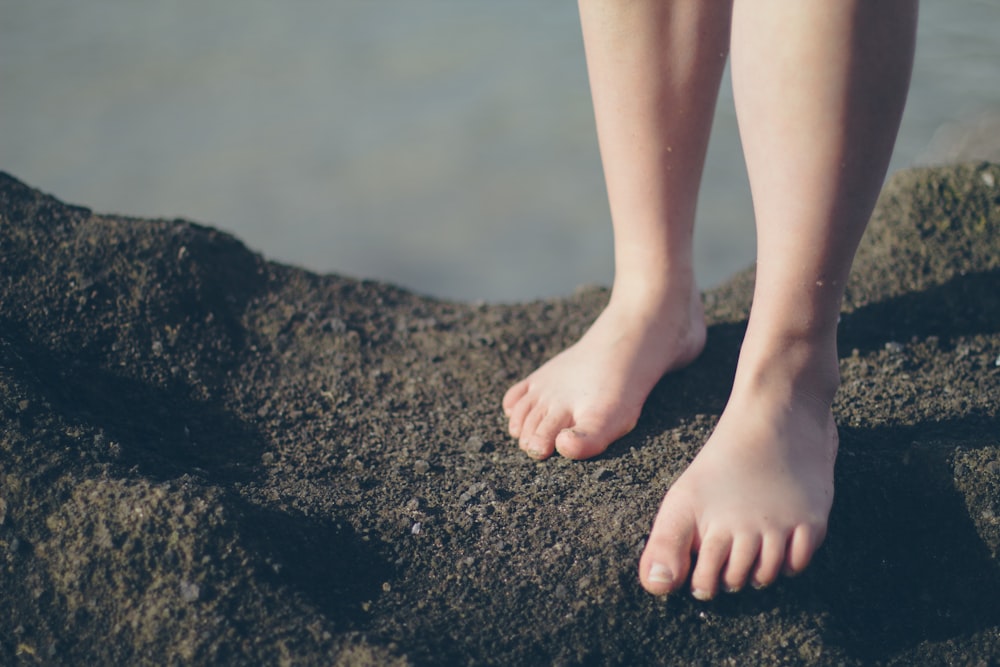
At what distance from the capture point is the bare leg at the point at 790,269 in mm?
1131

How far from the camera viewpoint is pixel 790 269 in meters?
1.24

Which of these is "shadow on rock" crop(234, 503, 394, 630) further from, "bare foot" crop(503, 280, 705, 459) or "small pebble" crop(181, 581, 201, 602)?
"bare foot" crop(503, 280, 705, 459)

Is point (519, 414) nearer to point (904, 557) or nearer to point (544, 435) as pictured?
point (544, 435)

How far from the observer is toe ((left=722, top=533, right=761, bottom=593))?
3.94ft

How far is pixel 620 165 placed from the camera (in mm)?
1569

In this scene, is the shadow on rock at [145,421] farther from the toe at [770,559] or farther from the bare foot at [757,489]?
the toe at [770,559]

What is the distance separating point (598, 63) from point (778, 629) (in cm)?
98

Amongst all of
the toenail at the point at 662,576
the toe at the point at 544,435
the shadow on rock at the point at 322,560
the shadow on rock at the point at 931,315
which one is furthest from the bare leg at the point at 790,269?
the shadow on rock at the point at 931,315

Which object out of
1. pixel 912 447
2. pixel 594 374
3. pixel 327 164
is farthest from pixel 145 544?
pixel 327 164

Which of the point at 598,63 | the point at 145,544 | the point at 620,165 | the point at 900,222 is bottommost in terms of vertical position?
the point at 900,222

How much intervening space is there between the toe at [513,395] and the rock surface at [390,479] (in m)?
0.04

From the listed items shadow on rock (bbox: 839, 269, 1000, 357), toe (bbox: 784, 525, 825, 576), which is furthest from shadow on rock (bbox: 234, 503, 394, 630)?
shadow on rock (bbox: 839, 269, 1000, 357)

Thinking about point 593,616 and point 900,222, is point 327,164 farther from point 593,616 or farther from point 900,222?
point 593,616

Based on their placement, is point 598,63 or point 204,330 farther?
point 204,330
